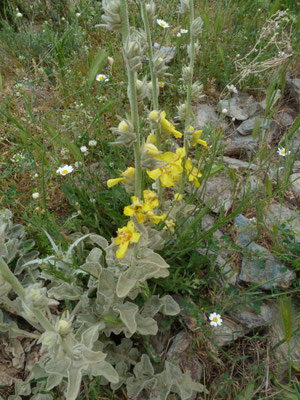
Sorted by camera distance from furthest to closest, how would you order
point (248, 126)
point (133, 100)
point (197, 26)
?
point (248, 126) < point (197, 26) < point (133, 100)

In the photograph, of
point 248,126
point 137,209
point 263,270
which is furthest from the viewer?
point 248,126

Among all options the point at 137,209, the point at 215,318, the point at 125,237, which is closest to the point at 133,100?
the point at 137,209

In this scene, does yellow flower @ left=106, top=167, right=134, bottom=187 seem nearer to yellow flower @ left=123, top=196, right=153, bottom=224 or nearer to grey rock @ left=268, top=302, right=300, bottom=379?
yellow flower @ left=123, top=196, right=153, bottom=224

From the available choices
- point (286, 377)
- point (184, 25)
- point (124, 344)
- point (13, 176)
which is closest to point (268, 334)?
point (286, 377)

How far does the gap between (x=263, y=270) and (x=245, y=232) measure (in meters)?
0.33

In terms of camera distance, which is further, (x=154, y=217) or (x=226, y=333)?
(x=226, y=333)

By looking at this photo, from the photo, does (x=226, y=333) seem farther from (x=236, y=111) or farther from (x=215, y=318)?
(x=236, y=111)

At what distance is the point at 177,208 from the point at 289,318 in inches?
38.1

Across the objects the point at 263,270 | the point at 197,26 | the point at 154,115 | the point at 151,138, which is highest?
the point at 197,26

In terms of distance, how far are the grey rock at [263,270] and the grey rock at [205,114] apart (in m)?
1.66

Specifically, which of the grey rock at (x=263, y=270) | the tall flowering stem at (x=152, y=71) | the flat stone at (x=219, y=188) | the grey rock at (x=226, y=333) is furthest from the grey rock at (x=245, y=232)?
the tall flowering stem at (x=152, y=71)

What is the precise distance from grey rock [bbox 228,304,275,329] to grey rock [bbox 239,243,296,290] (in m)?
Answer: 0.17

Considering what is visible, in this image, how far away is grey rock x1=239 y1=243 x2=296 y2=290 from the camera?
235 centimetres

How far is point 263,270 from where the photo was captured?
96.2 inches
